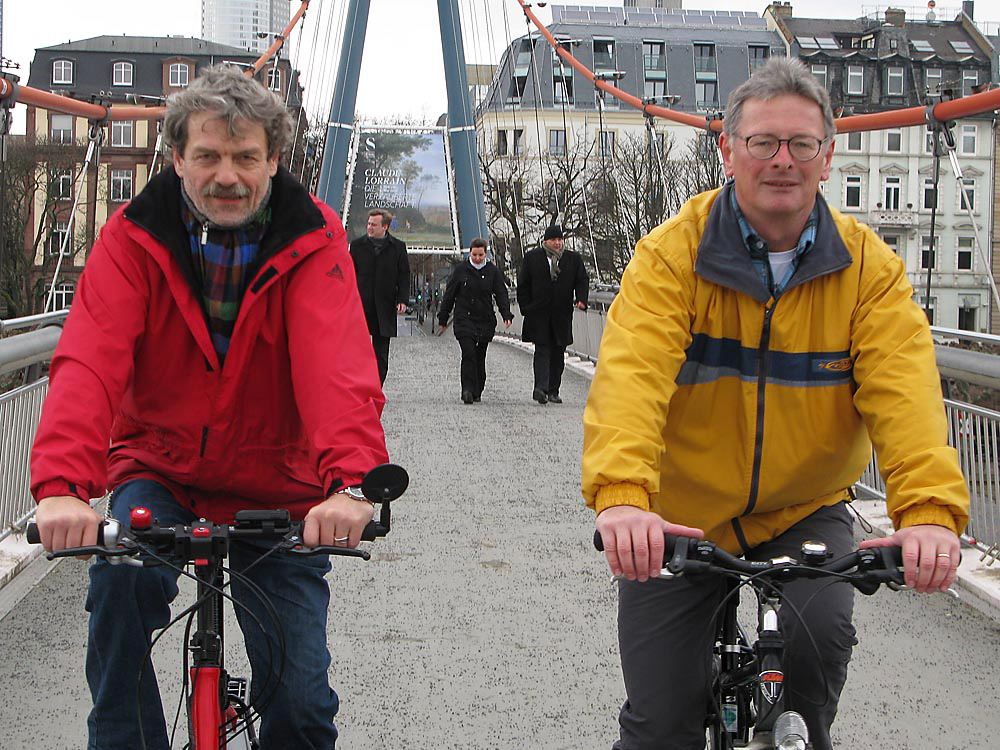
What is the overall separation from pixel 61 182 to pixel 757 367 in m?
43.5

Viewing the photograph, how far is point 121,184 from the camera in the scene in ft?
204

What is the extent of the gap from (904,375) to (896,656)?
9.70 feet

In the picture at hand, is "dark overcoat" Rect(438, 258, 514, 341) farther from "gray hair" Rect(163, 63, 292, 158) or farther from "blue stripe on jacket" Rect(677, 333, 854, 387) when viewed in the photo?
"blue stripe on jacket" Rect(677, 333, 854, 387)

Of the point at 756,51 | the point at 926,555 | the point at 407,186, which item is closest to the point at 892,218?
the point at 756,51

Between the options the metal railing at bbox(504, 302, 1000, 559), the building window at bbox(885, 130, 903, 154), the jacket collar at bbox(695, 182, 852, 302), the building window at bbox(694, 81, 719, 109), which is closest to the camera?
the jacket collar at bbox(695, 182, 852, 302)

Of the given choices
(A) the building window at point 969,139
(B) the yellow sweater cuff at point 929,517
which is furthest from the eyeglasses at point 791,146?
(A) the building window at point 969,139

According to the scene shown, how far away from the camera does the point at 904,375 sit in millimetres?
2887

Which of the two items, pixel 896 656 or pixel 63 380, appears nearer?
pixel 63 380

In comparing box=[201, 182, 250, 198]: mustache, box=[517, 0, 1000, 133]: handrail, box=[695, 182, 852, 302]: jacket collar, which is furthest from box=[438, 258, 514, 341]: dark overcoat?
box=[695, 182, 852, 302]: jacket collar

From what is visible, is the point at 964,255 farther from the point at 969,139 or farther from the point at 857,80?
the point at 857,80

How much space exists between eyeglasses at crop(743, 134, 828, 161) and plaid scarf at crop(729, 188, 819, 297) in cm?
15

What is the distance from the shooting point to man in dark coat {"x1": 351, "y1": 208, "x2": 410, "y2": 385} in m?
14.3

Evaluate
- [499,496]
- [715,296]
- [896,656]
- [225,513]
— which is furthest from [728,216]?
[499,496]

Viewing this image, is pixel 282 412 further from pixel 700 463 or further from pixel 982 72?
pixel 982 72
